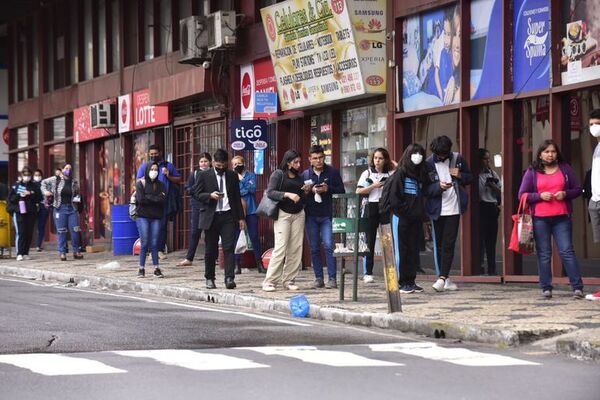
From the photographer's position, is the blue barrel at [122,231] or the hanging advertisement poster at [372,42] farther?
the blue barrel at [122,231]

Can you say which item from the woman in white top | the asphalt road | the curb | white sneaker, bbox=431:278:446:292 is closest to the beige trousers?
the curb

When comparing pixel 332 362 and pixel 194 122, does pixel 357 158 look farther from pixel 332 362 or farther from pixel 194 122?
pixel 332 362

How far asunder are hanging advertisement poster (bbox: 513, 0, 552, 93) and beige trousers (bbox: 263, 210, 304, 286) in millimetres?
3246

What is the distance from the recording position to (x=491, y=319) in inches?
512

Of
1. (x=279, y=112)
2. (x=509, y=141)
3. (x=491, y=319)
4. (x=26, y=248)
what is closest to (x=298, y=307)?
(x=491, y=319)

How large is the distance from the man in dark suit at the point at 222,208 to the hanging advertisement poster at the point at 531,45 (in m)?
3.84

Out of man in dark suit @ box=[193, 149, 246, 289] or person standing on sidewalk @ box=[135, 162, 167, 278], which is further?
person standing on sidewalk @ box=[135, 162, 167, 278]

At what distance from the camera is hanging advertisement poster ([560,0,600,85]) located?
632 inches

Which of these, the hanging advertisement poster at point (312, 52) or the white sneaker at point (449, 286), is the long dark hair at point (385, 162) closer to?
the white sneaker at point (449, 286)

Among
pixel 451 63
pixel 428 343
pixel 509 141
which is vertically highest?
pixel 451 63

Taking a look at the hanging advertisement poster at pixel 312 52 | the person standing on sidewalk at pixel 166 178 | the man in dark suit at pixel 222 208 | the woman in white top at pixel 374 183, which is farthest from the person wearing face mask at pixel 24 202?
the woman in white top at pixel 374 183

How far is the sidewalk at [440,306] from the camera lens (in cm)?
1198

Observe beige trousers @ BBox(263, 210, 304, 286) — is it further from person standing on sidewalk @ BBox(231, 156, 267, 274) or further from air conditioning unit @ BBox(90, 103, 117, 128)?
air conditioning unit @ BBox(90, 103, 117, 128)

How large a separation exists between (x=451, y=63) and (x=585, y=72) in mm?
3008
